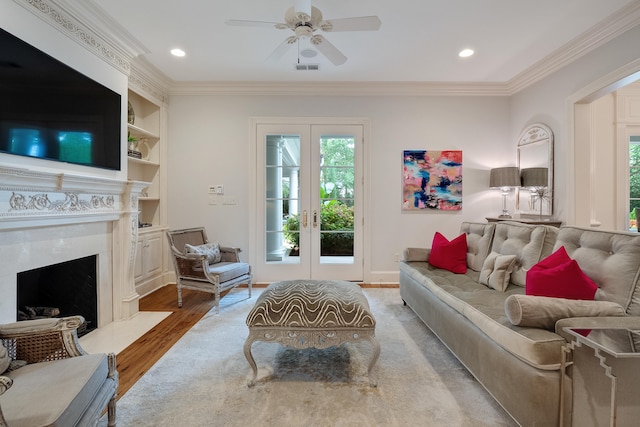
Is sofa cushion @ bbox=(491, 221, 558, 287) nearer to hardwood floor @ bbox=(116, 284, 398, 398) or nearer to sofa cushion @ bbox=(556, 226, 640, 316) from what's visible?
sofa cushion @ bbox=(556, 226, 640, 316)

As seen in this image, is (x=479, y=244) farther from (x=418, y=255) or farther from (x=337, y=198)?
(x=337, y=198)

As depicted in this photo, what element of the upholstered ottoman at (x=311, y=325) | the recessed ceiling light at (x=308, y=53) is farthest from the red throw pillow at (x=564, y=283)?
the recessed ceiling light at (x=308, y=53)

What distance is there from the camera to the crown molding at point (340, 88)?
4043 mm

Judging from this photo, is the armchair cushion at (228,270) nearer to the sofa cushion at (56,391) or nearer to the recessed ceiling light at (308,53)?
the sofa cushion at (56,391)

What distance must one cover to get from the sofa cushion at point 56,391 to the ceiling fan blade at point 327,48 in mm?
2509

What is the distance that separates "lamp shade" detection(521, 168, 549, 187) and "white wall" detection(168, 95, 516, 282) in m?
0.52

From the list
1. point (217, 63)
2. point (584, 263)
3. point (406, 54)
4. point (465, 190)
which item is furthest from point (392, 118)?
point (584, 263)

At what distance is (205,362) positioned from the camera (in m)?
2.14

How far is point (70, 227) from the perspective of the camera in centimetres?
240

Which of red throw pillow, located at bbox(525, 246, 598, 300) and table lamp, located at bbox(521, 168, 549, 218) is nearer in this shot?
red throw pillow, located at bbox(525, 246, 598, 300)

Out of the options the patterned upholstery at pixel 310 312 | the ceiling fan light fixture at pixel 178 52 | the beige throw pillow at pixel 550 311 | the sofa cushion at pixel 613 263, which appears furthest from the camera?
the ceiling fan light fixture at pixel 178 52

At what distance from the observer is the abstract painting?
4148 millimetres

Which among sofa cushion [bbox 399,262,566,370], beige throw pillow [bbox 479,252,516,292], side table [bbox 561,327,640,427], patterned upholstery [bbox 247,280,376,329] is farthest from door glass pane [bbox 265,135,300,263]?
side table [bbox 561,327,640,427]

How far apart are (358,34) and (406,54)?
0.73m
